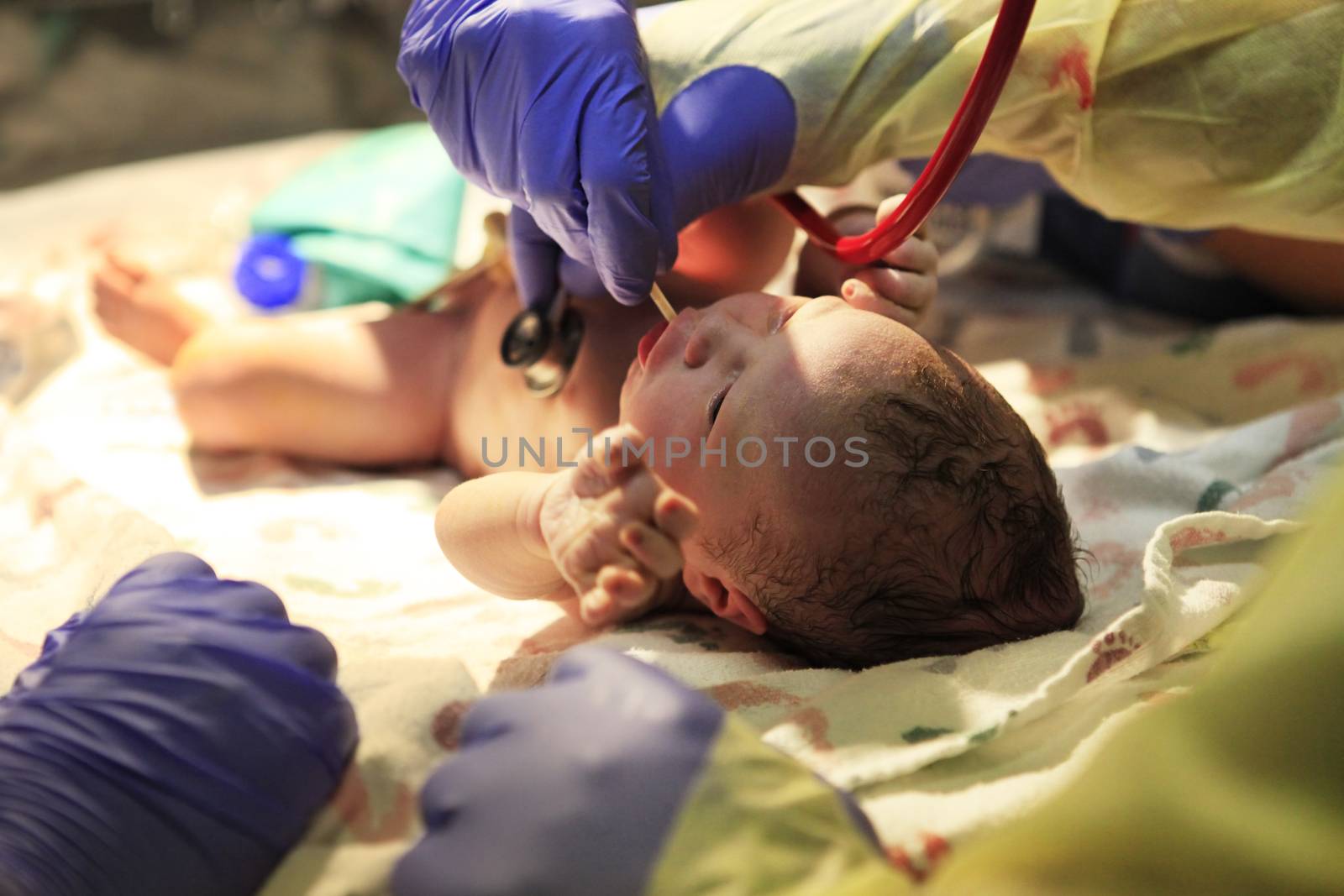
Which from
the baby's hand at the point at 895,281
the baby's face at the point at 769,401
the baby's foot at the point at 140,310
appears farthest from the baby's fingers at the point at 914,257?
the baby's foot at the point at 140,310

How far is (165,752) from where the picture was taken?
62cm

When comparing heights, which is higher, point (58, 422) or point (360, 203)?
point (360, 203)

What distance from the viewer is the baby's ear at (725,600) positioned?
887 mm

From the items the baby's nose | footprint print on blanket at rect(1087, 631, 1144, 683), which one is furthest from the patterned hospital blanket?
the baby's nose

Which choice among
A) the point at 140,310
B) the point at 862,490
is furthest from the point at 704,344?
the point at 140,310

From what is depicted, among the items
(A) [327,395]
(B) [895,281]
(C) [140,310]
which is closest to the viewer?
(B) [895,281]

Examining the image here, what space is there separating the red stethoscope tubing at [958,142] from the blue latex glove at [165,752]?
566 mm

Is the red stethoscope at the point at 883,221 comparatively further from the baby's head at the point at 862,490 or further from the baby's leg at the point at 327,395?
the baby's leg at the point at 327,395

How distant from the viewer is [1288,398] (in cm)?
130

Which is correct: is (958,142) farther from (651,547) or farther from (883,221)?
(651,547)

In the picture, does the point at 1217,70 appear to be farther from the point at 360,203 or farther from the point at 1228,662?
the point at 360,203

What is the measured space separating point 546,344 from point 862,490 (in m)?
0.40

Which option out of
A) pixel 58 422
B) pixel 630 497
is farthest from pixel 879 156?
pixel 58 422

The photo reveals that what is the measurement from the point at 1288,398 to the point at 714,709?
1.00 m
